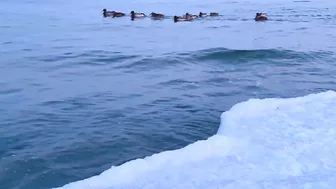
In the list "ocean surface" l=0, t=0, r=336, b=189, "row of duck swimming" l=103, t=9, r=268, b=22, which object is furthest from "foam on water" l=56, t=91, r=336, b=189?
"row of duck swimming" l=103, t=9, r=268, b=22

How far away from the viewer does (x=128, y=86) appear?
11086 millimetres

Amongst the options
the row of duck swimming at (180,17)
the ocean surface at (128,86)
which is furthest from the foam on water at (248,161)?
the row of duck swimming at (180,17)

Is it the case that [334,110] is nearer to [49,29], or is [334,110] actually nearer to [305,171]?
[305,171]

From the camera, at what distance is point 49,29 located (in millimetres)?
24078

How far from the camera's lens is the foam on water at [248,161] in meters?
5.44

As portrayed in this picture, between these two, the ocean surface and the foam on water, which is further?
the ocean surface

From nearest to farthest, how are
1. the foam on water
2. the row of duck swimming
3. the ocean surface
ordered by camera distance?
the foam on water
the ocean surface
the row of duck swimming

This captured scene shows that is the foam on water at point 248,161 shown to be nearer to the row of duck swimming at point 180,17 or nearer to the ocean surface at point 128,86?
the ocean surface at point 128,86

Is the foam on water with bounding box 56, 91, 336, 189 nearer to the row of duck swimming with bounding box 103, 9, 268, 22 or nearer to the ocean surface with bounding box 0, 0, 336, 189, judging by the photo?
the ocean surface with bounding box 0, 0, 336, 189

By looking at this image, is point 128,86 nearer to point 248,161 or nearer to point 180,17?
point 248,161

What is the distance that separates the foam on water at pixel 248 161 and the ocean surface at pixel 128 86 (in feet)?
1.90

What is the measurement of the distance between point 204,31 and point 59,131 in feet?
49.8

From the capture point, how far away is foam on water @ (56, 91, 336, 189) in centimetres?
544

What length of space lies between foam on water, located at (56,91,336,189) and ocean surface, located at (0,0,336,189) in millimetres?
579
